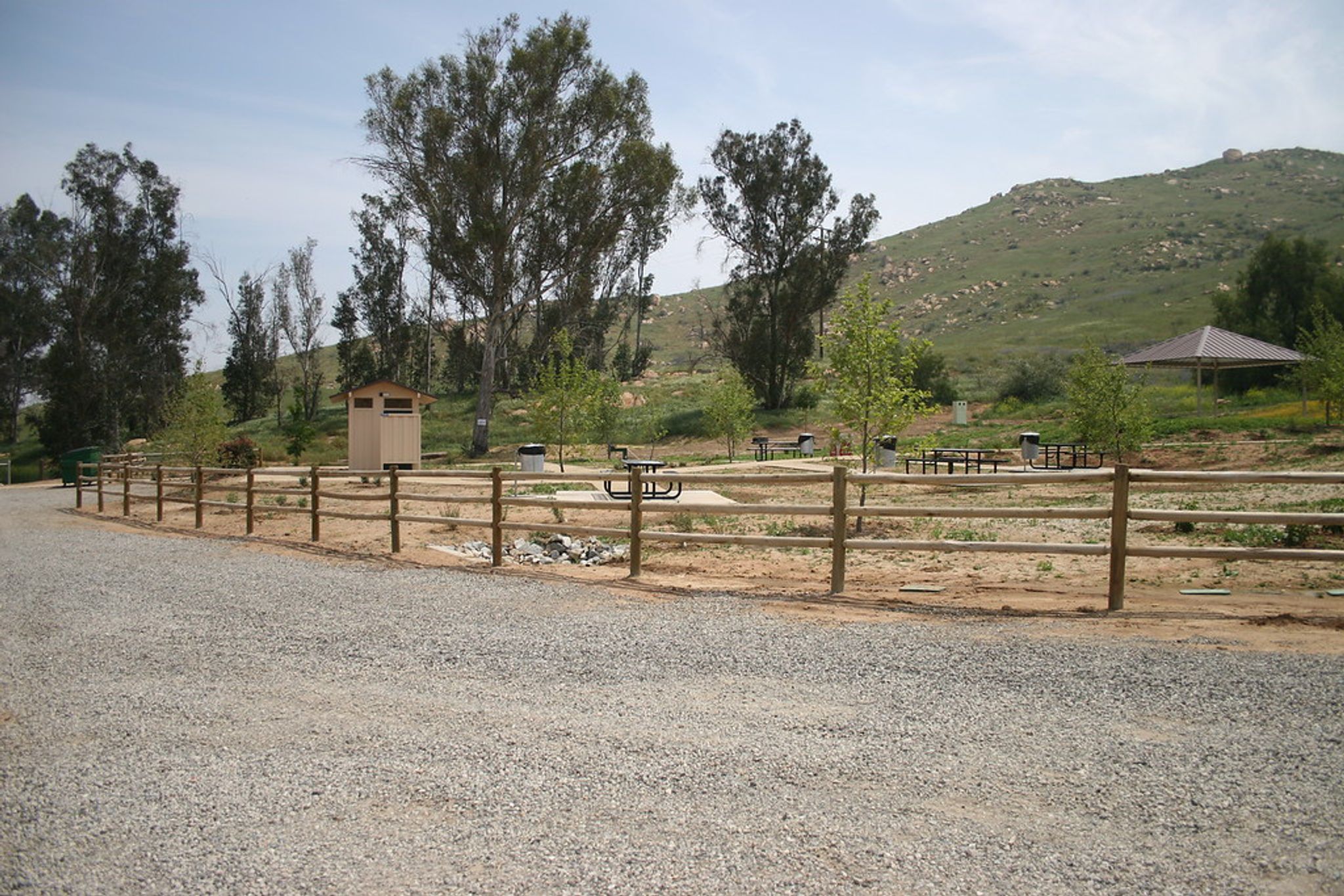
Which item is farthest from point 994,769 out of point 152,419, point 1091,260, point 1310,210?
point 1310,210

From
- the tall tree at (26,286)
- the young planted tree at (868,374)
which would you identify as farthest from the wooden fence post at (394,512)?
the tall tree at (26,286)

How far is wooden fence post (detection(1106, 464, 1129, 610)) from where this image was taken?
24.6ft

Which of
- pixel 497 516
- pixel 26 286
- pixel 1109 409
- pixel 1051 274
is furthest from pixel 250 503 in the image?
pixel 1051 274

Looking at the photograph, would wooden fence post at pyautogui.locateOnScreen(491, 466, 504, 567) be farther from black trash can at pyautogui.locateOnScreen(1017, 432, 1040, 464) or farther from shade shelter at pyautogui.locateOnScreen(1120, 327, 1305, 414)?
shade shelter at pyautogui.locateOnScreen(1120, 327, 1305, 414)

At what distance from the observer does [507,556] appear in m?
13.0

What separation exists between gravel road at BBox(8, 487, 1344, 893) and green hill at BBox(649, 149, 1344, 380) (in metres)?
46.7

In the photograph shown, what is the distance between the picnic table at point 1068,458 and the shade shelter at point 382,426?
14.5 metres

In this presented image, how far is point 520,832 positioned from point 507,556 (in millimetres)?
9518

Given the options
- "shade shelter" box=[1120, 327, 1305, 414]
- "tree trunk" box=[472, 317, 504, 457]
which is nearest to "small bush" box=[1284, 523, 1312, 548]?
"shade shelter" box=[1120, 327, 1305, 414]

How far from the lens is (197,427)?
23.2 meters

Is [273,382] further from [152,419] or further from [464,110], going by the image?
[464,110]

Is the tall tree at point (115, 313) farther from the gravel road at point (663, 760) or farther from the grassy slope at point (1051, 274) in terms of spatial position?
the gravel road at point (663, 760)

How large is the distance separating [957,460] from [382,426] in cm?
1327

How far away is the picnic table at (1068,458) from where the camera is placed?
19562 millimetres
